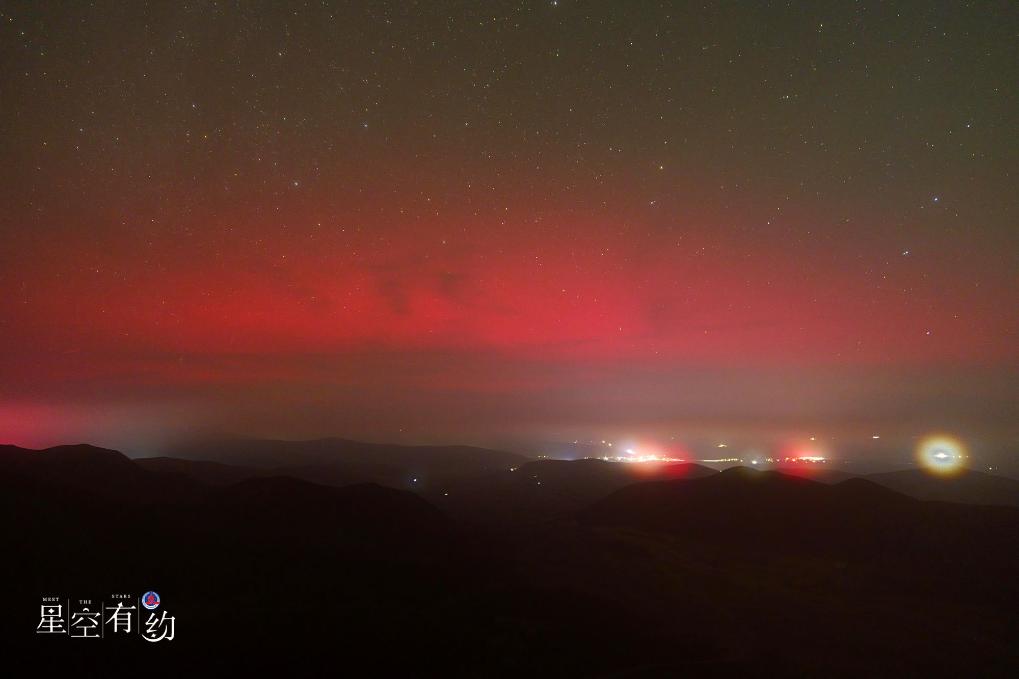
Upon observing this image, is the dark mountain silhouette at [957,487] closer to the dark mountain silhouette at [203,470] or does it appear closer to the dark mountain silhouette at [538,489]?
the dark mountain silhouette at [538,489]

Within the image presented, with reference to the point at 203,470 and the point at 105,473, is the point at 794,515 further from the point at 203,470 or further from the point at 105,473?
the point at 203,470

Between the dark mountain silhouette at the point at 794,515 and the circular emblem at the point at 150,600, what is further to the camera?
the dark mountain silhouette at the point at 794,515

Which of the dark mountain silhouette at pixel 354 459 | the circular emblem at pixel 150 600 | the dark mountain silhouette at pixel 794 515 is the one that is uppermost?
the circular emblem at pixel 150 600

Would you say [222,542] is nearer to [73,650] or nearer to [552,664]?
[73,650]

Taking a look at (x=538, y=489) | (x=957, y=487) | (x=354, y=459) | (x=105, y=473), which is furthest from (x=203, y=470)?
(x=957, y=487)

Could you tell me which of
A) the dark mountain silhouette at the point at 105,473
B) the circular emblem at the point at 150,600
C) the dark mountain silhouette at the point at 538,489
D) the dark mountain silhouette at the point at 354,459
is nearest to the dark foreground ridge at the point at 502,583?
the circular emblem at the point at 150,600

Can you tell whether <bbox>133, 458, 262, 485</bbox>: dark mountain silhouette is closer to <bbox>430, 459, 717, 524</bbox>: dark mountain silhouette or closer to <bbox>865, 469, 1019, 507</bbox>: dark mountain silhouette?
<bbox>430, 459, 717, 524</bbox>: dark mountain silhouette

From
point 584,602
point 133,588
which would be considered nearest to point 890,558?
point 584,602
